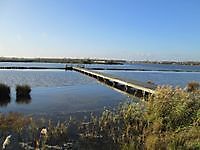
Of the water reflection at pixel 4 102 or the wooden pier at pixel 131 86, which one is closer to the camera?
the water reflection at pixel 4 102

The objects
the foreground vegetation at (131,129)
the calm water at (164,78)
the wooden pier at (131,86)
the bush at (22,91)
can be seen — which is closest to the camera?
the foreground vegetation at (131,129)

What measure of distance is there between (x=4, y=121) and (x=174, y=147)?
725 cm

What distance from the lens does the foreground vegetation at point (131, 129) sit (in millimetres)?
8961

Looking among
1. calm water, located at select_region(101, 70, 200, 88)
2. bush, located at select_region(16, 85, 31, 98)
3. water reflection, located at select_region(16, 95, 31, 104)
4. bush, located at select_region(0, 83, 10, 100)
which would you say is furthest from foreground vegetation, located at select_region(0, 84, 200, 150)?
calm water, located at select_region(101, 70, 200, 88)

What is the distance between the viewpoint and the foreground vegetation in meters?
8.96

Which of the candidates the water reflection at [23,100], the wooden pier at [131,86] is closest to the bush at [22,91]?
the water reflection at [23,100]

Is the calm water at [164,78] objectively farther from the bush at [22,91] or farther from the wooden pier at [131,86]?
the bush at [22,91]

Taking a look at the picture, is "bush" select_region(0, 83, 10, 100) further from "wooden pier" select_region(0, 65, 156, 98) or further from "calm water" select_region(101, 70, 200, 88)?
"calm water" select_region(101, 70, 200, 88)

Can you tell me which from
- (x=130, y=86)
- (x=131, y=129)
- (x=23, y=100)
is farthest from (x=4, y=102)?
(x=130, y=86)

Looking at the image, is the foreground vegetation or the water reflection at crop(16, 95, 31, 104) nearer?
the foreground vegetation

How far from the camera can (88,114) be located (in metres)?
15.5

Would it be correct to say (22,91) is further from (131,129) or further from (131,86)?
(131,129)

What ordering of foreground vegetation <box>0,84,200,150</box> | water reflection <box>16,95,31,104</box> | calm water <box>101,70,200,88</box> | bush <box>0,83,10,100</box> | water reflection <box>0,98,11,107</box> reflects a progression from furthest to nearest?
1. calm water <box>101,70,200,88</box>
2. bush <box>0,83,10,100</box>
3. water reflection <box>16,95,31,104</box>
4. water reflection <box>0,98,11,107</box>
5. foreground vegetation <box>0,84,200,150</box>

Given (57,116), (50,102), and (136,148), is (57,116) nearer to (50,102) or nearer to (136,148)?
(50,102)
